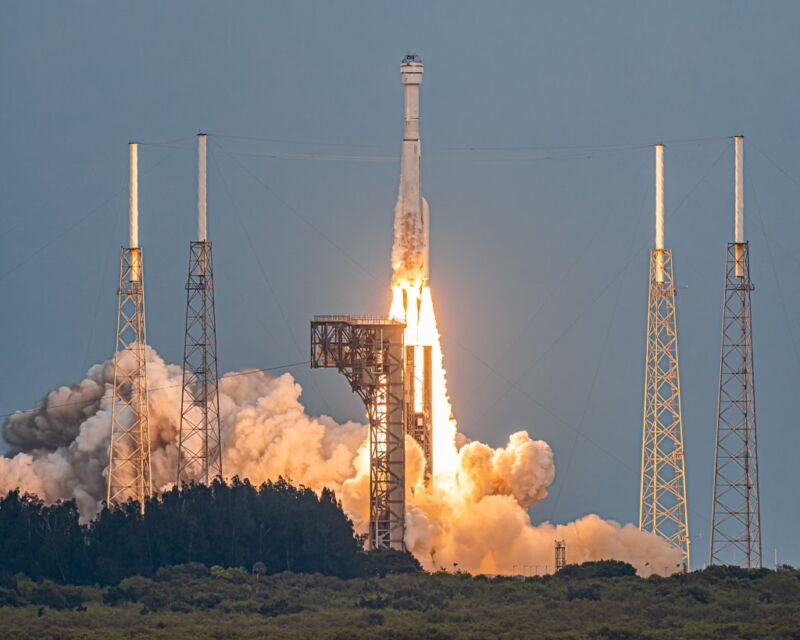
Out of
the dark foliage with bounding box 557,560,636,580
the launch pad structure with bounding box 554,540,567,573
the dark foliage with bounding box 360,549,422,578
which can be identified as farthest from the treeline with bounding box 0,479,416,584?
the launch pad structure with bounding box 554,540,567,573

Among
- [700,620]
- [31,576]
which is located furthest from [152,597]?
[700,620]

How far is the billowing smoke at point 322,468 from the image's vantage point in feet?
572

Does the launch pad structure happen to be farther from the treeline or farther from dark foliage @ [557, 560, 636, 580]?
the treeline

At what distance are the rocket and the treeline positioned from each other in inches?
473

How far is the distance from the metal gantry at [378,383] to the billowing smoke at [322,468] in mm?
2787

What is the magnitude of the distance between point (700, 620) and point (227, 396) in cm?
3508

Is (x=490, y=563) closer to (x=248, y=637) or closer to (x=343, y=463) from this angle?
(x=343, y=463)

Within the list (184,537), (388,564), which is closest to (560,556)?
(388,564)

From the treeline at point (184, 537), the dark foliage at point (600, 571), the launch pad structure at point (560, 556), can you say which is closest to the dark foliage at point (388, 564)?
the treeline at point (184, 537)

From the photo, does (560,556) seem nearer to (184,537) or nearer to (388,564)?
(388,564)

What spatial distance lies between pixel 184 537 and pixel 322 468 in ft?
53.2

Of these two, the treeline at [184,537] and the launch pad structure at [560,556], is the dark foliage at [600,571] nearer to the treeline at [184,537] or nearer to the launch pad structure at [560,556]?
the launch pad structure at [560,556]

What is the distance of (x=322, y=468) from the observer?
594 feet

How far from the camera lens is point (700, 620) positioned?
15800 cm
